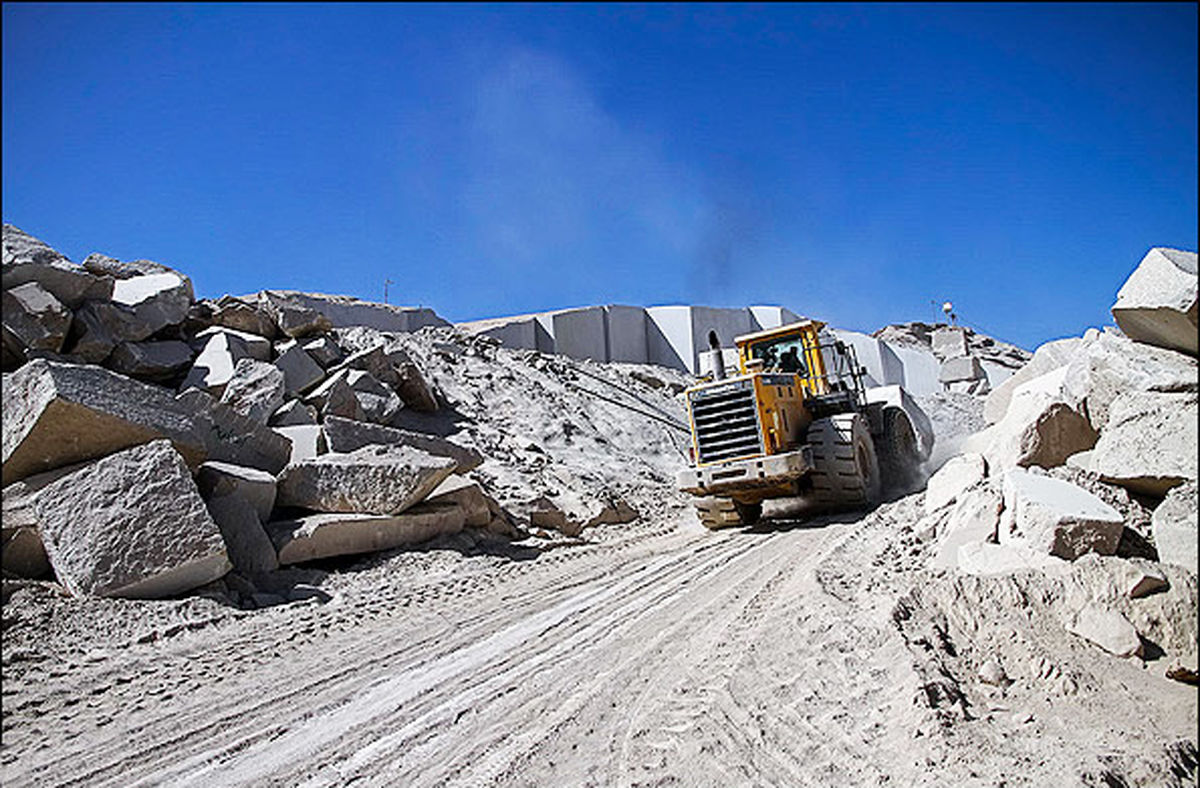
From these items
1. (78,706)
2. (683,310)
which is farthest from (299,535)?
(683,310)

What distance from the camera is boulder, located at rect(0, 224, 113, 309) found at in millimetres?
9078

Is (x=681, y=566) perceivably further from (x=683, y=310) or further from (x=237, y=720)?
(x=683, y=310)

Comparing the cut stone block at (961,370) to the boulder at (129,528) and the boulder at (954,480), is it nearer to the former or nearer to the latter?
the boulder at (954,480)

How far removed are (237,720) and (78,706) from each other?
121 cm

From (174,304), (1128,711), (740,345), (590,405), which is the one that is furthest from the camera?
(590,405)

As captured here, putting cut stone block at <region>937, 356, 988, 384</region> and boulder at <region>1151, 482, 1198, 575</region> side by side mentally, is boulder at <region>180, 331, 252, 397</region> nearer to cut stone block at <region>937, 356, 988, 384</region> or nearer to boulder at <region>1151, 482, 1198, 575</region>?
boulder at <region>1151, 482, 1198, 575</region>

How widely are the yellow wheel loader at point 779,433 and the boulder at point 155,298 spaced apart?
7.59 m

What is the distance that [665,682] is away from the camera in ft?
16.1

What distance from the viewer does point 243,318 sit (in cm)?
1318

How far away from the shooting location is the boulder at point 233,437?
336 inches

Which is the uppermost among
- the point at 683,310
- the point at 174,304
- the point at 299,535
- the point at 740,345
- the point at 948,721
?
the point at 683,310

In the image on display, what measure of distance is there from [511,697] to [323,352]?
9729 millimetres

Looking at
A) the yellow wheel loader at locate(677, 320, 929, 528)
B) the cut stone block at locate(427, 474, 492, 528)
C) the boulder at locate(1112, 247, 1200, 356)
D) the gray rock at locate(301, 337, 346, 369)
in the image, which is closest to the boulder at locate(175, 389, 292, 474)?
the cut stone block at locate(427, 474, 492, 528)

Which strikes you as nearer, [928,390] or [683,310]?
[683,310]
